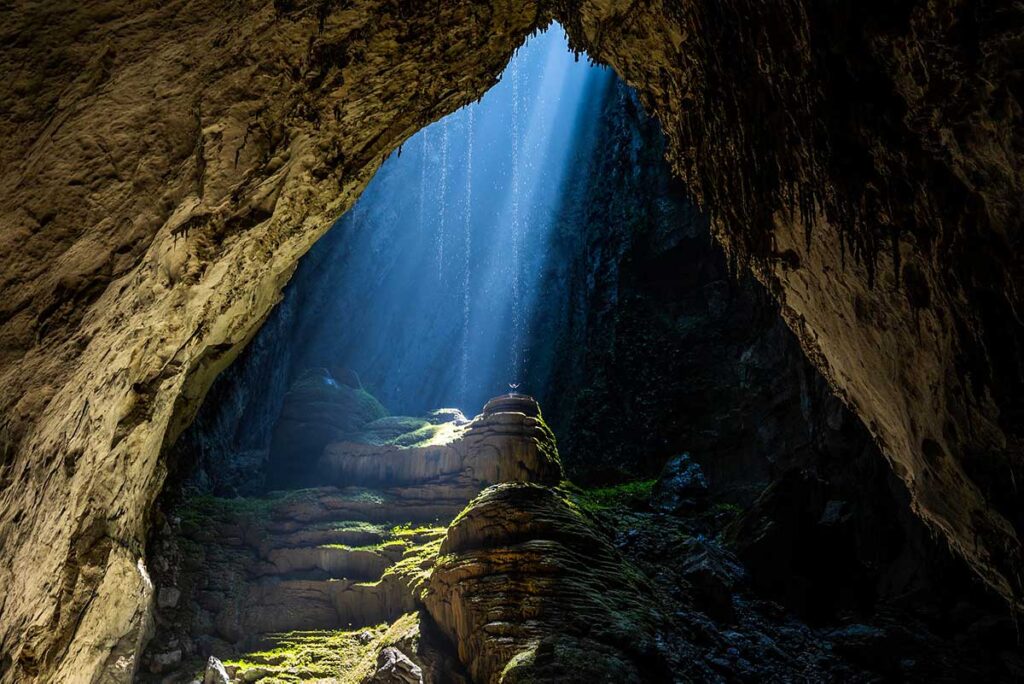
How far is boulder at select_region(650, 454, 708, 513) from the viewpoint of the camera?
16.9m

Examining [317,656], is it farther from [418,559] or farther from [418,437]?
[418,437]

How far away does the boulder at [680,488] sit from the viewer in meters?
16.9

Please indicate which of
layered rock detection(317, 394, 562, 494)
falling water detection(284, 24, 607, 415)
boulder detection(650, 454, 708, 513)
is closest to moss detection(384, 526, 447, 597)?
layered rock detection(317, 394, 562, 494)

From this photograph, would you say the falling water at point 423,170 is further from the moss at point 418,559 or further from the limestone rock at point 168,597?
the limestone rock at point 168,597

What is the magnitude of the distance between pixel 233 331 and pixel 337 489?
32.0 feet

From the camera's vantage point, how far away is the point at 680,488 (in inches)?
690

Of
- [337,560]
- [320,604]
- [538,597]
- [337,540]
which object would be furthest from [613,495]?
[538,597]

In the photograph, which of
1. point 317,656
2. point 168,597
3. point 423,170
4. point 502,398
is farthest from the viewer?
point 423,170

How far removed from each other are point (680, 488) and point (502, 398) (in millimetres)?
5812

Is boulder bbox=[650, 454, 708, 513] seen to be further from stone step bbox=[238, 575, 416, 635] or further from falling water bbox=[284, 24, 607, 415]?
falling water bbox=[284, 24, 607, 415]

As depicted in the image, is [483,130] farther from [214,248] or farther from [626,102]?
[214,248]

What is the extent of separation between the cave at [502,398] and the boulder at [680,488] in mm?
144

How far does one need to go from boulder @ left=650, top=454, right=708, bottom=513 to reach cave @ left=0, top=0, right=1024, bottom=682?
0.14m

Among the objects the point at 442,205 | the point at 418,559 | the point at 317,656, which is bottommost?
the point at 317,656
